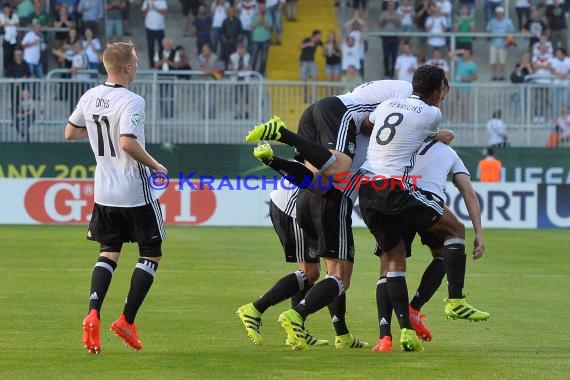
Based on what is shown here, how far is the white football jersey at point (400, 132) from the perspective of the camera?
9414mm

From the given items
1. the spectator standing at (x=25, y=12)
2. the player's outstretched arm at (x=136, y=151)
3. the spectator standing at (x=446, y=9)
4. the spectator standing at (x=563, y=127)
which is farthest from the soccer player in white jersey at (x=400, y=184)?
the spectator standing at (x=25, y=12)

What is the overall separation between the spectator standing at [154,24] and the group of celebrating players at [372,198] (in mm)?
22623

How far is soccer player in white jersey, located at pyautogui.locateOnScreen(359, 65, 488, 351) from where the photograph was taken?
9422 millimetres

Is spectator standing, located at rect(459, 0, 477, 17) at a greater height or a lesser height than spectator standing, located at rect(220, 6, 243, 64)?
greater

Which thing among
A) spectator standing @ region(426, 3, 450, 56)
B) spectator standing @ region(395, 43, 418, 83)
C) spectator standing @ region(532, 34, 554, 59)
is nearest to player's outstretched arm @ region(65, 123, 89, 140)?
spectator standing @ region(395, 43, 418, 83)

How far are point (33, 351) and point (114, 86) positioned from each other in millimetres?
2050

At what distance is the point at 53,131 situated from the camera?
29.2 m

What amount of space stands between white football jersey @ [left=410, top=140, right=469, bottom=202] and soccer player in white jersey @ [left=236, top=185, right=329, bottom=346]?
0.99 meters

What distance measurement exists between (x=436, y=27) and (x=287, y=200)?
23.6 meters

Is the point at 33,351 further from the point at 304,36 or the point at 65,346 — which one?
the point at 304,36

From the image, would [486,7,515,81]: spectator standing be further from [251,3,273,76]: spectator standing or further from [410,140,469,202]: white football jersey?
[410,140,469,202]: white football jersey

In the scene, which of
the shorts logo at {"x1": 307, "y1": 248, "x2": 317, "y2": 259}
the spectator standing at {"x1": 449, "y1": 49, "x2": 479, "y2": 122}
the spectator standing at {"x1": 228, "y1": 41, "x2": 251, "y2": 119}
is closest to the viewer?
the shorts logo at {"x1": 307, "y1": 248, "x2": 317, "y2": 259}

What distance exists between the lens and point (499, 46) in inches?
1318

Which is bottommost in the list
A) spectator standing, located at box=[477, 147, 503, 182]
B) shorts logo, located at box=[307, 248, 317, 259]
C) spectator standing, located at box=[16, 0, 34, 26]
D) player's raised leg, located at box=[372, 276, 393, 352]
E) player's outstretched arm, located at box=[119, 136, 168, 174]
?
spectator standing, located at box=[477, 147, 503, 182]
